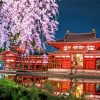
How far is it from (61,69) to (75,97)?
115 ft

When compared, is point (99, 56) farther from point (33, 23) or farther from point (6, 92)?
point (6, 92)

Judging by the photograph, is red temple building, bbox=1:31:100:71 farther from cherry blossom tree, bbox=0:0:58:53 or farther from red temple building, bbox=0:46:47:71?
cherry blossom tree, bbox=0:0:58:53

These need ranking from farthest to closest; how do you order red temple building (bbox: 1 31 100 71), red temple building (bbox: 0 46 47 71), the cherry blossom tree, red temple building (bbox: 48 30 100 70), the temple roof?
the temple roof → red temple building (bbox: 0 46 47 71) → red temple building (bbox: 1 31 100 71) → red temple building (bbox: 48 30 100 70) → the cherry blossom tree

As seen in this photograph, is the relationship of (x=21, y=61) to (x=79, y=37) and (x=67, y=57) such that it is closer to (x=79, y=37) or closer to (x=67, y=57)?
(x=67, y=57)

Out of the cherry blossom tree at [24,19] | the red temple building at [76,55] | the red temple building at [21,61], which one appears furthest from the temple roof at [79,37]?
the cherry blossom tree at [24,19]

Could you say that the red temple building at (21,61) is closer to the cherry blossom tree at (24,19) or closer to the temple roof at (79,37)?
the temple roof at (79,37)

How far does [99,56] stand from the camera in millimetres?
38750

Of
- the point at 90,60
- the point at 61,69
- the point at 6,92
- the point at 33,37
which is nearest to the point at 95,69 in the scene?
the point at 90,60

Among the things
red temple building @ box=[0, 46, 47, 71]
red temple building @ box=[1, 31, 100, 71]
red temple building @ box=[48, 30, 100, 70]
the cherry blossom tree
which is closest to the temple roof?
red temple building @ box=[1, 31, 100, 71]

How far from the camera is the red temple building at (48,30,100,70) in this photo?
38781 mm

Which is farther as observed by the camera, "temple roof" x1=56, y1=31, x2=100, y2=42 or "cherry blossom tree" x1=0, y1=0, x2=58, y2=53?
"temple roof" x1=56, y1=31, x2=100, y2=42

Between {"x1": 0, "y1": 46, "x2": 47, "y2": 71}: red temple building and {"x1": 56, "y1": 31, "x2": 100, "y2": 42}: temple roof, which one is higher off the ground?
{"x1": 56, "y1": 31, "x2": 100, "y2": 42}: temple roof

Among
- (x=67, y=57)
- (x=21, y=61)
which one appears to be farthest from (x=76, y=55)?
(x=21, y=61)

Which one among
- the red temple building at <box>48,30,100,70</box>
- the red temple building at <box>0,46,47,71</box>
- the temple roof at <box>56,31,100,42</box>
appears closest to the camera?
the red temple building at <box>48,30,100,70</box>
